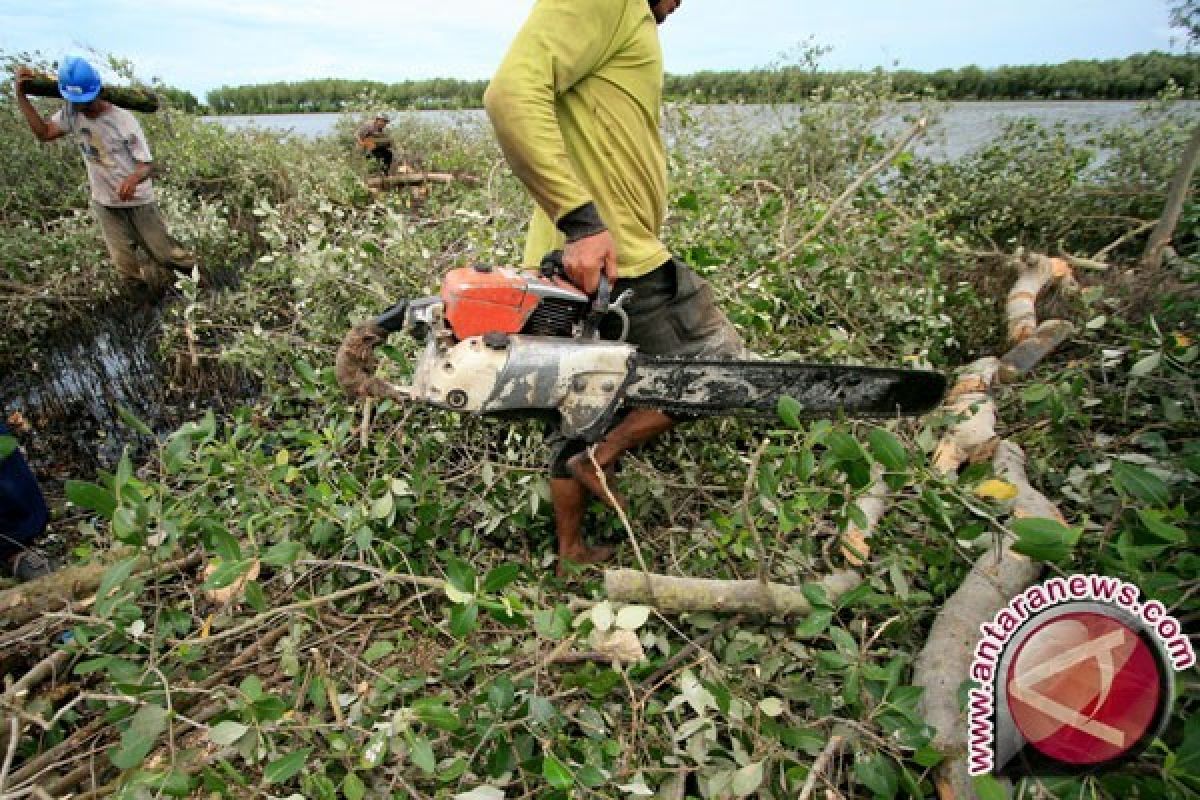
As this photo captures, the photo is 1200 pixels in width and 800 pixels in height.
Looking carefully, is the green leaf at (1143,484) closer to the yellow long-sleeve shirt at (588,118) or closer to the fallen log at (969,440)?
the fallen log at (969,440)

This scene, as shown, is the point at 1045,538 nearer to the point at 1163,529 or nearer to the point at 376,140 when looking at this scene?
the point at 1163,529

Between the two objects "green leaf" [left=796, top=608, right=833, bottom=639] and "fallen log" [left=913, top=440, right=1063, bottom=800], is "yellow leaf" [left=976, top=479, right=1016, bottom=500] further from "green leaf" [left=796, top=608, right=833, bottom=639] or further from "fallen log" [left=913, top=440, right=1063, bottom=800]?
"green leaf" [left=796, top=608, right=833, bottom=639]

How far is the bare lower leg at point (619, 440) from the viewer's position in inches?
70.6

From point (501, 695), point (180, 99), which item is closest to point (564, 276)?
point (501, 695)

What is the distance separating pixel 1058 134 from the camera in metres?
4.41

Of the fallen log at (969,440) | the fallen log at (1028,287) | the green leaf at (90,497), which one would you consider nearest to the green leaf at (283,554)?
the green leaf at (90,497)

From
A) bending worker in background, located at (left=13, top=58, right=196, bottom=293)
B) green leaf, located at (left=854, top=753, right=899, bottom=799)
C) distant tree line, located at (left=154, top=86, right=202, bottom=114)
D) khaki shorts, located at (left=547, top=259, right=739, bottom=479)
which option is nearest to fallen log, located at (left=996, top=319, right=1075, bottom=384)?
khaki shorts, located at (left=547, top=259, right=739, bottom=479)

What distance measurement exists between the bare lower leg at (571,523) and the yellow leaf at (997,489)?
1.06m

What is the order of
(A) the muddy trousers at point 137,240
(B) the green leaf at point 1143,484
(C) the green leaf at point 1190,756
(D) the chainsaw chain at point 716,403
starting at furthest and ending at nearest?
(A) the muddy trousers at point 137,240
(D) the chainsaw chain at point 716,403
(B) the green leaf at point 1143,484
(C) the green leaf at point 1190,756

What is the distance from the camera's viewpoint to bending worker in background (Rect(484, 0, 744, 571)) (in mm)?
1348

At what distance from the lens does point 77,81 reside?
4137 mm

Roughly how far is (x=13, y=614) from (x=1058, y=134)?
20.8ft

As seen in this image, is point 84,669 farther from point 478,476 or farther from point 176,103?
point 176,103

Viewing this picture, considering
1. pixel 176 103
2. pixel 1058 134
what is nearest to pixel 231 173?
pixel 176 103
